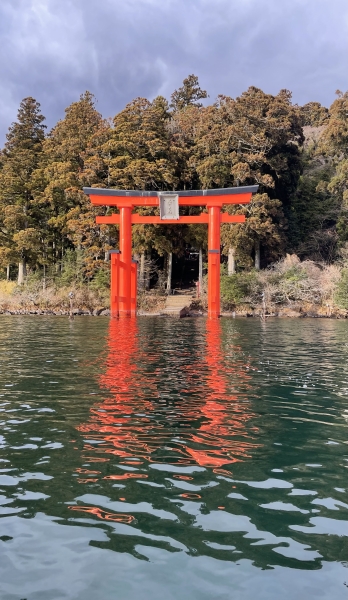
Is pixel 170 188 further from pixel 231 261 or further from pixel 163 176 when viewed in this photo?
pixel 231 261

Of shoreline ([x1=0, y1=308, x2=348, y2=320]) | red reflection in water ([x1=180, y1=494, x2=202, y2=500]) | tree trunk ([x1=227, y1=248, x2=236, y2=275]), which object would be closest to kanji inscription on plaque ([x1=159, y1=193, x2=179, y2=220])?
shoreline ([x1=0, y1=308, x2=348, y2=320])

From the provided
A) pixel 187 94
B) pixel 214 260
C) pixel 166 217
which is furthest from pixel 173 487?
pixel 187 94

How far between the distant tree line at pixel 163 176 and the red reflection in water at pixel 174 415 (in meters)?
20.0

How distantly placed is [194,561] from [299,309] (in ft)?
77.8

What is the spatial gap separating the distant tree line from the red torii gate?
5285 millimetres

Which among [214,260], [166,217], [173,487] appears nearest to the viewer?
[173,487]

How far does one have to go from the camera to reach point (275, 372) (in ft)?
25.8

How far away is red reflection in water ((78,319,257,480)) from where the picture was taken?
3912 millimetres

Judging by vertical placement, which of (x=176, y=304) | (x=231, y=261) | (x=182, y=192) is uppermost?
(x=182, y=192)

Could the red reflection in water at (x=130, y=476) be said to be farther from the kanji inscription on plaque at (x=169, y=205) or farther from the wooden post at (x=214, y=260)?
the kanji inscription on plaque at (x=169, y=205)

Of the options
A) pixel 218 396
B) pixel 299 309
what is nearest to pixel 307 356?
pixel 218 396

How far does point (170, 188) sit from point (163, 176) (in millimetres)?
2945

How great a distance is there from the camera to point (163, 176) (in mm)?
27812

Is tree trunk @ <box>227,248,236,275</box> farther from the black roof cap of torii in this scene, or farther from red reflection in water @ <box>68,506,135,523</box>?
red reflection in water @ <box>68,506,135,523</box>
